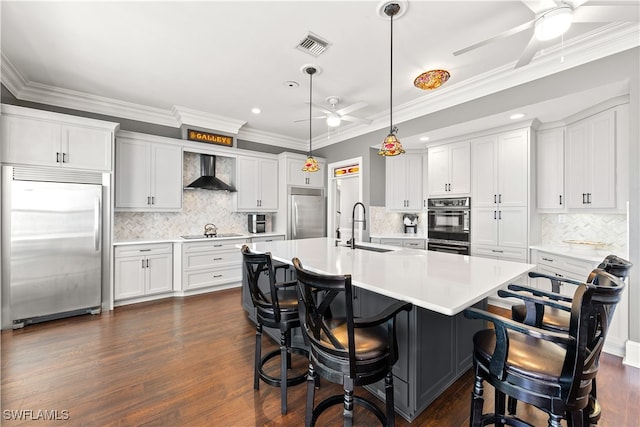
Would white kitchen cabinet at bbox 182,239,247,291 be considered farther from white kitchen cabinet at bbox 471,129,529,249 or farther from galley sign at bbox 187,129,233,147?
white kitchen cabinet at bbox 471,129,529,249

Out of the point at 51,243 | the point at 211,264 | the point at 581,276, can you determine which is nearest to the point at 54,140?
the point at 51,243

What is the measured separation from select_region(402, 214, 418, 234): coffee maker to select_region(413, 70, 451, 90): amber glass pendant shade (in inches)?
121

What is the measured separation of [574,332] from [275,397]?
71.0 inches

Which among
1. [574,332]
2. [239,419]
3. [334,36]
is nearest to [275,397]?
[239,419]

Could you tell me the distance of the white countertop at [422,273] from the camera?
52.1 inches

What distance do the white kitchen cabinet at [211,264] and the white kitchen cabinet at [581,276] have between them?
428 centimetres

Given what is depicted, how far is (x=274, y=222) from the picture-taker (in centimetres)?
583

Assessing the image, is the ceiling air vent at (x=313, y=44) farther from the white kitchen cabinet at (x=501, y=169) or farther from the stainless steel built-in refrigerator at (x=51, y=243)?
the stainless steel built-in refrigerator at (x=51, y=243)

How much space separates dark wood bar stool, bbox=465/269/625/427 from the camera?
1.09 m

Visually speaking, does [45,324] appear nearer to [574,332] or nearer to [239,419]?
[239,419]

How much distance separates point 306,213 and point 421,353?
13.7 ft

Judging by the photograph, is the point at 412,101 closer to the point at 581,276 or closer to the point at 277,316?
the point at 581,276

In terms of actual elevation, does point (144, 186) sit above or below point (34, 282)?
above

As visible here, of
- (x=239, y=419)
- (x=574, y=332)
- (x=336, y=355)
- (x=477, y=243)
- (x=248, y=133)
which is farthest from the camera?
(x=248, y=133)
